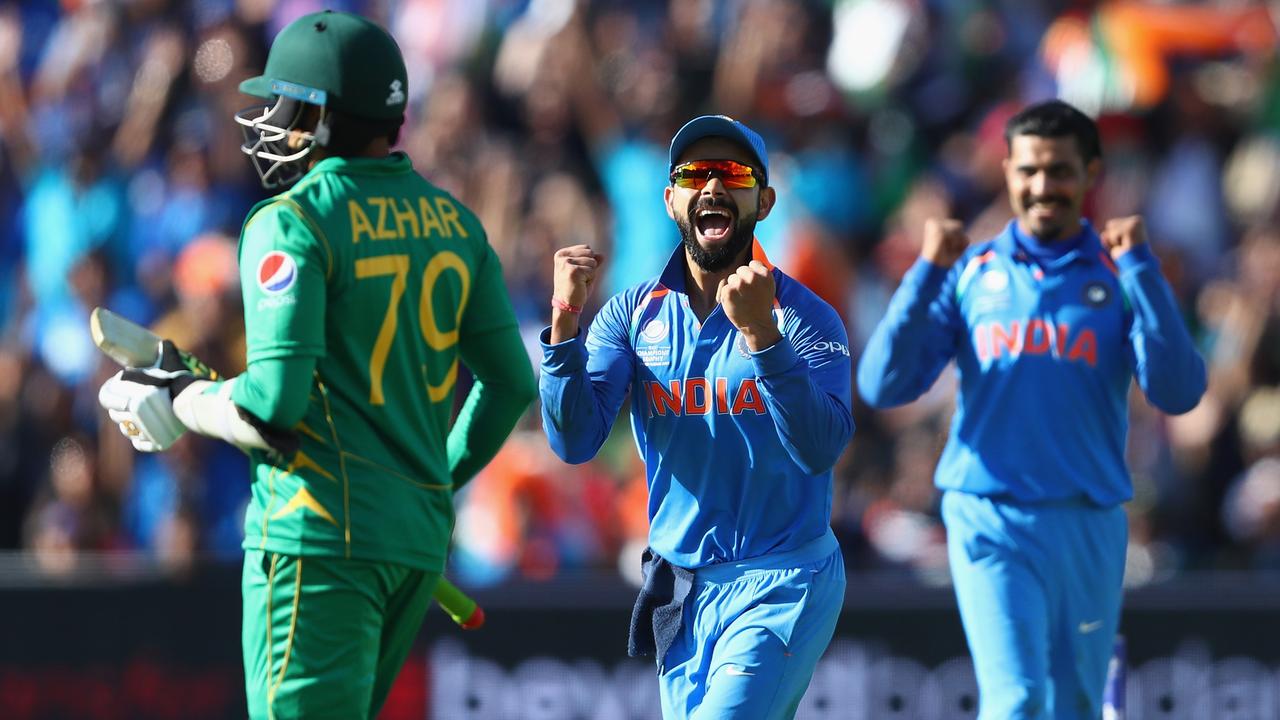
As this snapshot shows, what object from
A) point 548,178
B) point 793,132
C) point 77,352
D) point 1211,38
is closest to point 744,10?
point 793,132

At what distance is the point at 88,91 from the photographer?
488 inches

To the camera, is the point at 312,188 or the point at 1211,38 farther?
the point at 1211,38

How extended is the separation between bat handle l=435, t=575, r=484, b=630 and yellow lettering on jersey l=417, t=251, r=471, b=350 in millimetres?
678

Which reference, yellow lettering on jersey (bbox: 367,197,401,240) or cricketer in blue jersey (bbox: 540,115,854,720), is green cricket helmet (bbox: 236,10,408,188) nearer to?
yellow lettering on jersey (bbox: 367,197,401,240)

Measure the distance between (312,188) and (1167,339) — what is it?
10.5 feet

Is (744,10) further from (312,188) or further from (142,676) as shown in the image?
(312,188)

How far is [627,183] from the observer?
38.2 ft

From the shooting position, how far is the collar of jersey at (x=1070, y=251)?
6777 millimetres

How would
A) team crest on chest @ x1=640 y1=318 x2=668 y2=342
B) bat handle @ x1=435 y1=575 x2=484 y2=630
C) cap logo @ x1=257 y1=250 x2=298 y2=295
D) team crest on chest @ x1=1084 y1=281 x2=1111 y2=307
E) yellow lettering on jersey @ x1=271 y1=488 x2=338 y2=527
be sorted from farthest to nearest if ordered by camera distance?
team crest on chest @ x1=1084 y1=281 x2=1111 y2=307 → team crest on chest @ x1=640 y1=318 x2=668 y2=342 → bat handle @ x1=435 y1=575 x2=484 y2=630 → yellow lettering on jersey @ x1=271 y1=488 x2=338 y2=527 → cap logo @ x1=257 y1=250 x2=298 y2=295

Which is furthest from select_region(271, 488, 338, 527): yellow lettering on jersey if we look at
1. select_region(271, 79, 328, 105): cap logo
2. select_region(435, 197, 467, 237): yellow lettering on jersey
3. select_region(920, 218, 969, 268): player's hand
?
select_region(920, 218, 969, 268): player's hand

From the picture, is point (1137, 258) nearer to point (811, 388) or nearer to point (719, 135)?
point (719, 135)

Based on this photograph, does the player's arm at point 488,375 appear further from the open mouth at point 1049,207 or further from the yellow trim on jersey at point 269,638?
the open mouth at point 1049,207

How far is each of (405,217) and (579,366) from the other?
759mm

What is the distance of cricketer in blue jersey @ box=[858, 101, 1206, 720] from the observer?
651 cm
